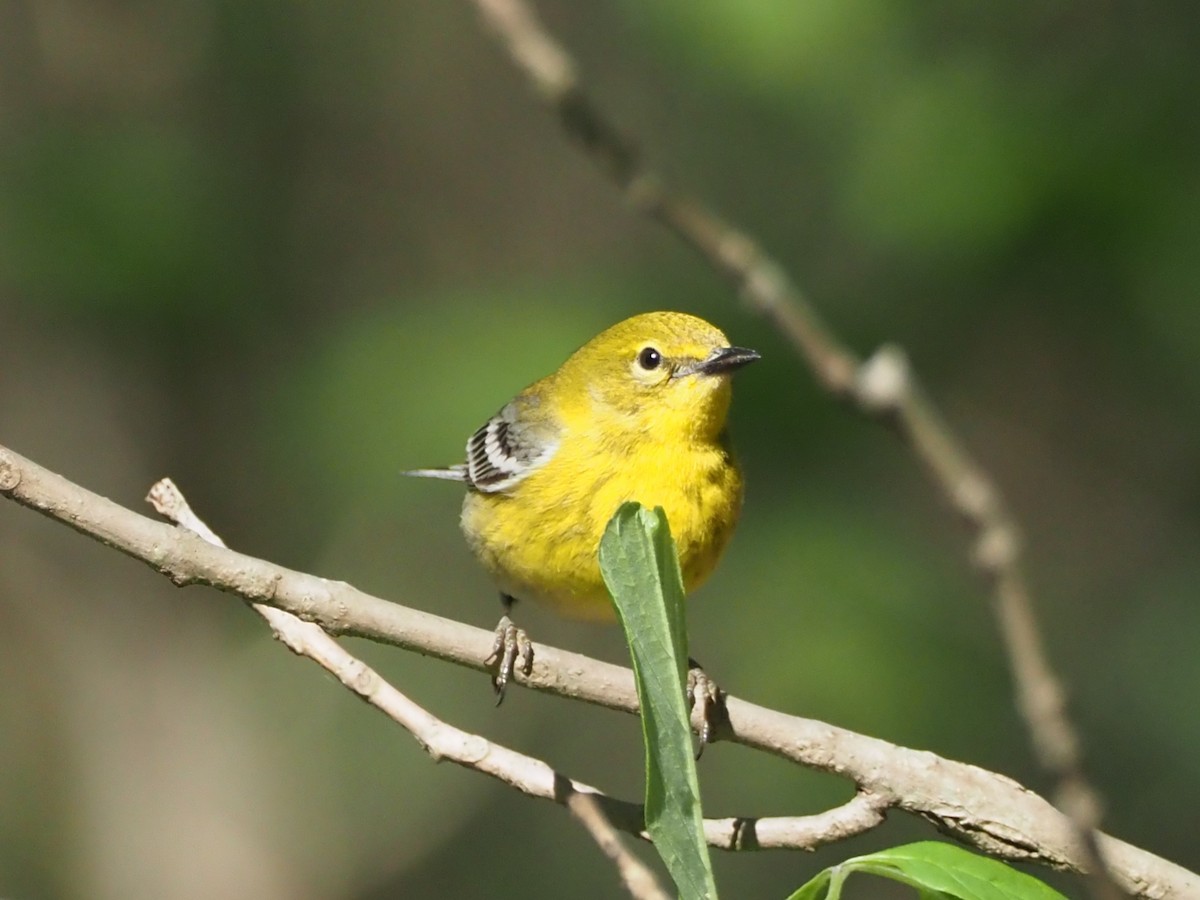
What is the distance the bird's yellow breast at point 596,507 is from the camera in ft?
13.7

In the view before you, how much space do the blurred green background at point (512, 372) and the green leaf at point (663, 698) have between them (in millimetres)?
3983

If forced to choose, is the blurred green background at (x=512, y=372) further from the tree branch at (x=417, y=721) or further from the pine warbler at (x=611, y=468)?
the tree branch at (x=417, y=721)

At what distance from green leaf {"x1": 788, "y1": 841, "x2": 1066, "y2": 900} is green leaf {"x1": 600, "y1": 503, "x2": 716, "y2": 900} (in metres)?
0.14

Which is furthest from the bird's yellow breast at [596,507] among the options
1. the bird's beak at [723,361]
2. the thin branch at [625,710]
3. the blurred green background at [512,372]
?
the blurred green background at [512,372]

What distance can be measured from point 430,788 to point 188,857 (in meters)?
1.41

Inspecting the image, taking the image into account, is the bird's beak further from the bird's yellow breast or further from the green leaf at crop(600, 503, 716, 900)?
the green leaf at crop(600, 503, 716, 900)

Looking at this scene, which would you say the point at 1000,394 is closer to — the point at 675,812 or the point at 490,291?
the point at 490,291

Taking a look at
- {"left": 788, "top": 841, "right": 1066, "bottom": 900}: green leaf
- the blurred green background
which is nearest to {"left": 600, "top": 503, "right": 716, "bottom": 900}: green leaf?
{"left": 788, "top": 841, "right": 1066, "bottom": 900}: green leaf

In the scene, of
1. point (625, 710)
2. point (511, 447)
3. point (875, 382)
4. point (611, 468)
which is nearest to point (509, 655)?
point (625, 710)

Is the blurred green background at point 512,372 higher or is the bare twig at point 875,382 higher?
the blurred green background at point 512,372

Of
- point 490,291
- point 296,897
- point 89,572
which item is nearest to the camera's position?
point 490,291

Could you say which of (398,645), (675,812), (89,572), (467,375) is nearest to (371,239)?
(89,572)

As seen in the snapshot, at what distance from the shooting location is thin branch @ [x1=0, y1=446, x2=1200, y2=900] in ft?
8.75

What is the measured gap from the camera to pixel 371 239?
31.9 feet
